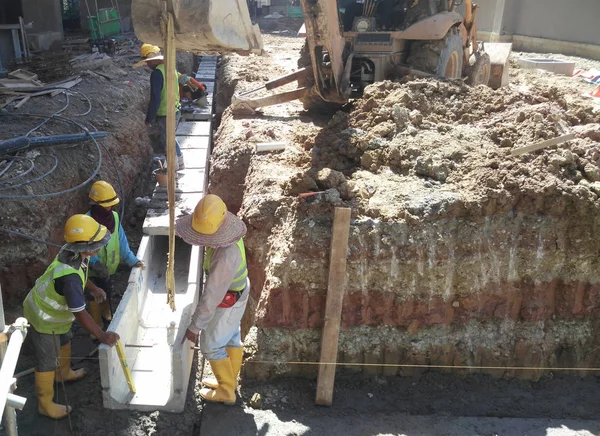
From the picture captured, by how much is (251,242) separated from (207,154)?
3.62 meters

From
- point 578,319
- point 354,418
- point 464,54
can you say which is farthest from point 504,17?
point 354,418

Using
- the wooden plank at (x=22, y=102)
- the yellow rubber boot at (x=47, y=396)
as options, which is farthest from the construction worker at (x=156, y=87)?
the yellow rubber boot at (x=47, y=396)

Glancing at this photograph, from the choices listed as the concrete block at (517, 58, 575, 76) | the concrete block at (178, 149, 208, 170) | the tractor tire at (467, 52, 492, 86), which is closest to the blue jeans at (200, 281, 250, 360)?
the concrete block at (178, 149, 208, 170)

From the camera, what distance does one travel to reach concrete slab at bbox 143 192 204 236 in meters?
6.54

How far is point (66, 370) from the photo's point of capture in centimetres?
513

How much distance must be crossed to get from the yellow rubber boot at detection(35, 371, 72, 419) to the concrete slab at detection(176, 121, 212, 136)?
5610mm

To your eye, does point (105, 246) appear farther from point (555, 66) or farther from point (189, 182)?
point (555, 66)

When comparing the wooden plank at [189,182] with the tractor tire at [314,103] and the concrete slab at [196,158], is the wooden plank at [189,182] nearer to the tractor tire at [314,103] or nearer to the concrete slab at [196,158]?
the concrete slab at [196,158]

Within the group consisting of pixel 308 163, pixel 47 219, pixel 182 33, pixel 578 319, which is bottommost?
pixel 578 319

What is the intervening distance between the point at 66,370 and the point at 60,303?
0.96m

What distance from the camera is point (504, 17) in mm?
21453

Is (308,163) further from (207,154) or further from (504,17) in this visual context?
(504,17)

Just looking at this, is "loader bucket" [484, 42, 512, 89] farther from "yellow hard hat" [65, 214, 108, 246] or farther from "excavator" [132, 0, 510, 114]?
"yellow hard hat" [65, 214, 108, 246]

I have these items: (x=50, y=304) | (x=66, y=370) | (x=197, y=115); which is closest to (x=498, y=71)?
(x=197, y=115)
